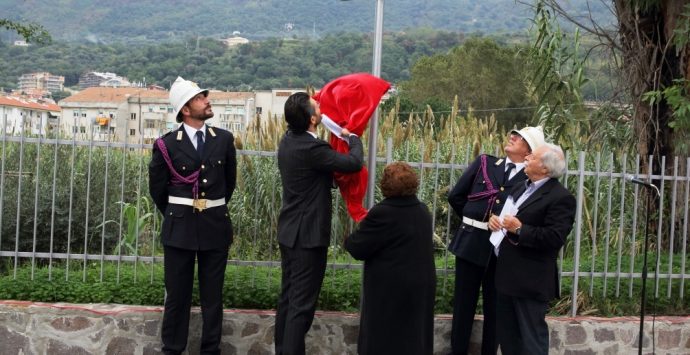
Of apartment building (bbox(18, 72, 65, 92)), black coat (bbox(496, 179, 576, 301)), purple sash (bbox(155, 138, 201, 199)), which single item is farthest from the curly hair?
apartment building (bbox(18, 72, 65, 92))

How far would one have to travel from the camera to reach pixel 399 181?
6008mm

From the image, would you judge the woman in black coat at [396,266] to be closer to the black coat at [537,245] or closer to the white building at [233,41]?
the black coat at [537,245]

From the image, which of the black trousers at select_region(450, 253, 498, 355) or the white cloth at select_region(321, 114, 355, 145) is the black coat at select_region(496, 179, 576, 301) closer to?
the black trousers at select_region(450, 253, 498, 355)

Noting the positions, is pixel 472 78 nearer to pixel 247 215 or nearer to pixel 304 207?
pixel 247 215

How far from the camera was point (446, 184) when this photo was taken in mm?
9188

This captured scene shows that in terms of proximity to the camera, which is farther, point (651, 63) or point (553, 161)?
point (651, 63)

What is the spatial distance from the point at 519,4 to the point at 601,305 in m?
3.92

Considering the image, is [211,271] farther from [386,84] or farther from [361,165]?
[386,84]

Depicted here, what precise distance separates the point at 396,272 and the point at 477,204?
1.04m

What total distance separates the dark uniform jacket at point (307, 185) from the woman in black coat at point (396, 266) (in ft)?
0.98

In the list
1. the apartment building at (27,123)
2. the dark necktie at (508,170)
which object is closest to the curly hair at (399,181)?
the dark necktie at (508,170)

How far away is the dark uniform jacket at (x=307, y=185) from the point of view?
247 inches

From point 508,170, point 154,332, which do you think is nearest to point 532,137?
point 508,170

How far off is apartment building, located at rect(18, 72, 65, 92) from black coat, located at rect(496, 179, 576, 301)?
54481mm
